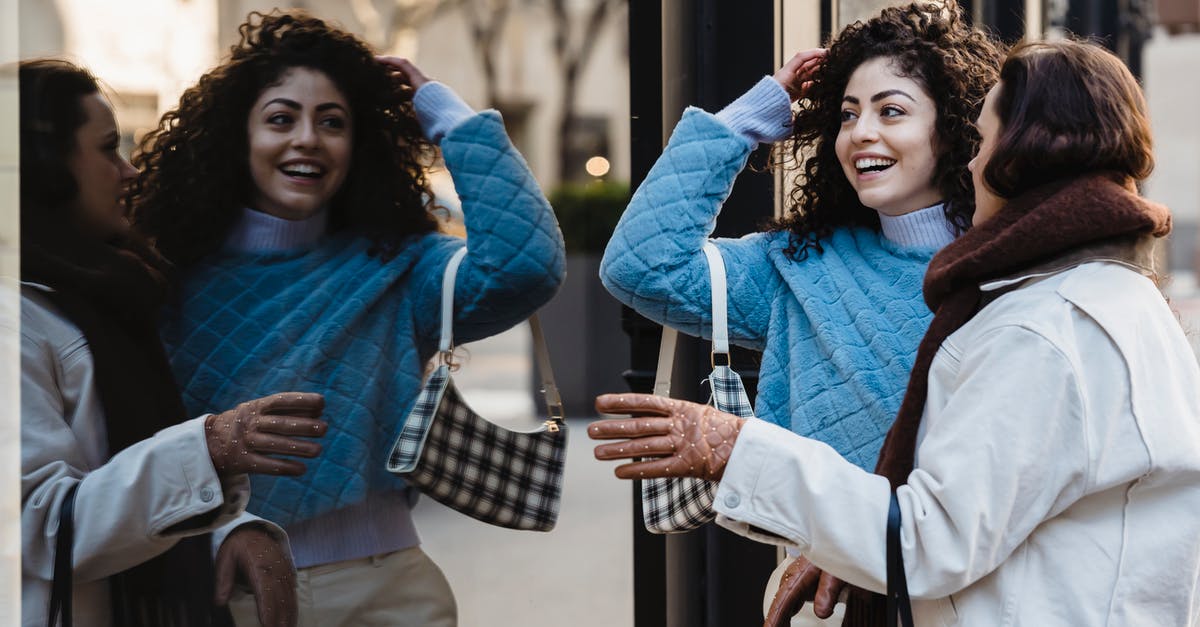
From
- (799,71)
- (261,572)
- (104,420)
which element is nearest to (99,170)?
(104,420)

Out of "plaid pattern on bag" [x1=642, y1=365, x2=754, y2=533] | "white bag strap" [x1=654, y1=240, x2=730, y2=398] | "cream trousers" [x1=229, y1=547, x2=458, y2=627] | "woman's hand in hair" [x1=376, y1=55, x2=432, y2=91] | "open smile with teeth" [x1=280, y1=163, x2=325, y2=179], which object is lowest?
"cream trousers" [x1=229, y1=547, x2=458, y2=627]

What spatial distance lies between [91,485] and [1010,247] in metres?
→ 1.59

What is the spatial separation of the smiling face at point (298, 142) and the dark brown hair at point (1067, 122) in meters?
1.26

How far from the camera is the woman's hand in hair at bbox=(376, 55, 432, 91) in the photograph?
2564 millimetres

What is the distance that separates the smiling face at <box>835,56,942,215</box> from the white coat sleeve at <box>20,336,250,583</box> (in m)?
1.34

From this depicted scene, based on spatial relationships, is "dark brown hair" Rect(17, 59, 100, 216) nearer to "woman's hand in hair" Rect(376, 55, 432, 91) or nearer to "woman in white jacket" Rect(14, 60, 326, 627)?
"woman in white jacket" Rect(14, 60, 326, 627)

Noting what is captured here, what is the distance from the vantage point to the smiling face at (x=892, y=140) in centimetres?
244

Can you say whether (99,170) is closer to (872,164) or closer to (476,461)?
(476,461)

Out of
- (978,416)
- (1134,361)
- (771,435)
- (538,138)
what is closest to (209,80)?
(538,138)

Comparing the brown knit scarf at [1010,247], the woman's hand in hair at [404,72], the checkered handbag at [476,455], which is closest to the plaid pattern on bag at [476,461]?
the checkered handbag at [476,455]

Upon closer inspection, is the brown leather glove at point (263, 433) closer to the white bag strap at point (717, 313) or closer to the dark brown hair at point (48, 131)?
the dark brown hair at point (48, 131)

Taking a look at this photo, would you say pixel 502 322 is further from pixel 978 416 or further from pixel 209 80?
pixel 978 416

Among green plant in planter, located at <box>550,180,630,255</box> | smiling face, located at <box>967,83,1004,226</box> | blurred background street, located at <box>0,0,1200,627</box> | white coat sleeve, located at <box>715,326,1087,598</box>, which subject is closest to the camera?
white coat sleeve, located at <box>715,326,1087,598</box>

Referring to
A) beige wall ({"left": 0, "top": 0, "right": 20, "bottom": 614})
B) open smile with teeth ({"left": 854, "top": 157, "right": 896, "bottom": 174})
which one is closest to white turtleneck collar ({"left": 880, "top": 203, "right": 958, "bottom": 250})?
open smile with teeth ({"left": 854, "top": 157, "right": 896, "bottom": 174})
